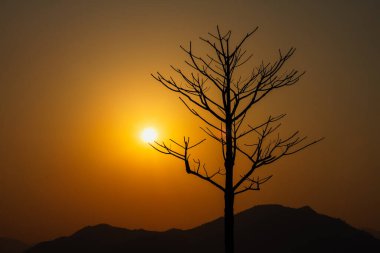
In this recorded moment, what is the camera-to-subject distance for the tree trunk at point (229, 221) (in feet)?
32.2

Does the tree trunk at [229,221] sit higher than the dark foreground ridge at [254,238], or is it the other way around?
the dark foreground ridge at [254,238]

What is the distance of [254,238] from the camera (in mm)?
170000

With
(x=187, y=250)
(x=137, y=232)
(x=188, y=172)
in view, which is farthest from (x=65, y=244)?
(x=188, y=172)

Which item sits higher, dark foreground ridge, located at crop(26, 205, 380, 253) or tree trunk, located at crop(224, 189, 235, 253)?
dark foreground ridge, located at crop(26, 205, 380, 253)

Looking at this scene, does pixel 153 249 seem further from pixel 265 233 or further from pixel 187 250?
pixel 265 233

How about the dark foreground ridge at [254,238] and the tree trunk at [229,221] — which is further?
the dark foreground ridge at [254,238]

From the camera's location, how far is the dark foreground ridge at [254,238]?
15759cm

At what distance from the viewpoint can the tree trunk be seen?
9.82 meters

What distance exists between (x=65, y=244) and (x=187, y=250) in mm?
43538

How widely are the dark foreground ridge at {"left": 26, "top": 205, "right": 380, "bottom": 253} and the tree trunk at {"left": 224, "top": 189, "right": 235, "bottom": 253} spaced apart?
148308 mm

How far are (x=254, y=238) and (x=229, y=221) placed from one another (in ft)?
538

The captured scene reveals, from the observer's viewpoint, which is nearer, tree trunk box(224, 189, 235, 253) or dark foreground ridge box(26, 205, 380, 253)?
tree trunk box(224, 189, 235, 253)

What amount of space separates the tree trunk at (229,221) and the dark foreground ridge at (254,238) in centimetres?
14831

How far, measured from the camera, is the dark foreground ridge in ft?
517
